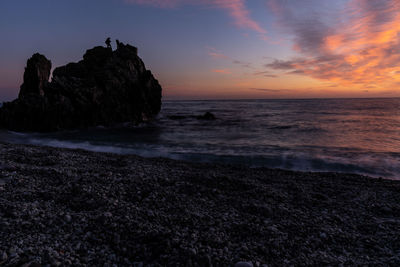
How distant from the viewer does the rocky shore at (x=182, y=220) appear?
158 inches

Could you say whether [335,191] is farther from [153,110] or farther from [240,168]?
[153,110]

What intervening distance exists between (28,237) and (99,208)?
160cm

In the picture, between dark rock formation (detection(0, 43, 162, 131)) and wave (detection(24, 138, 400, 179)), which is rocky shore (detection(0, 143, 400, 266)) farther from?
dark rock formation (detection(0, 43, 162, 131))

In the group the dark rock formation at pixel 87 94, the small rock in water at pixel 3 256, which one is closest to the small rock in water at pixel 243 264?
the small rock in water at pixel 3 256

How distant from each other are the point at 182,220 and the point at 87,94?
31.4 meters

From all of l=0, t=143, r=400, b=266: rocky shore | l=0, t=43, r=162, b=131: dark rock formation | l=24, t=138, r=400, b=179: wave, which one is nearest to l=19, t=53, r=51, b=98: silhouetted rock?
l=0, t=43, r=162, b=131: dark rock formation

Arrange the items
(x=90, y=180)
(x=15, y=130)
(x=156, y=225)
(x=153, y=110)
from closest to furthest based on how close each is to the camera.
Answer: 1. (x=156, y=225)
2. (x=90, y=180)
3. (x=15, y=130)
4. (x=153, y=110)

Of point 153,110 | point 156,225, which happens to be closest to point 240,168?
point 156,225

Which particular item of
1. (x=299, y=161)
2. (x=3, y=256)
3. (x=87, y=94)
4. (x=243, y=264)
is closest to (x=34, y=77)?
(x=87, y=94)

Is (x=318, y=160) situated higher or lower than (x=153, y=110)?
lower

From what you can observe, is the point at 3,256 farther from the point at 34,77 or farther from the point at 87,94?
the point at 34,77

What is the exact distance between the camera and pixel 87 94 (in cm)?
3186

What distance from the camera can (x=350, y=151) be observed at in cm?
1738

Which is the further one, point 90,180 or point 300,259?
point 90,180
